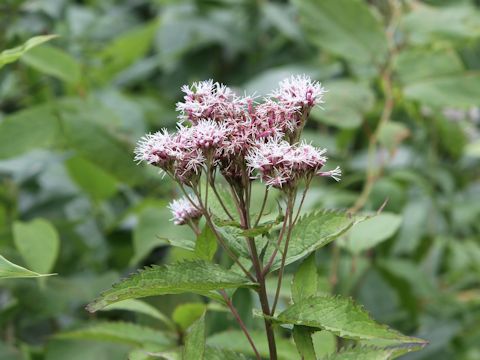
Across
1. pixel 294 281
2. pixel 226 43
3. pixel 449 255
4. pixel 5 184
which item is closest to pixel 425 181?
pixel 449 255

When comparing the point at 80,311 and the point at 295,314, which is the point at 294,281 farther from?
the point at 80,311

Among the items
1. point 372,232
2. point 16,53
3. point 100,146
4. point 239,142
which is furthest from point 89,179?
point 239,142

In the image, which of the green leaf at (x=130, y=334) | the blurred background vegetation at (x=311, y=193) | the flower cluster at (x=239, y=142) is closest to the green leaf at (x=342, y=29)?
the blurred background vegetation at (x=311, y=193)

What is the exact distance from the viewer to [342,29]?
5.43 ft

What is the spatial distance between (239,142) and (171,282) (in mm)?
136

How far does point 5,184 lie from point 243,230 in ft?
3.87

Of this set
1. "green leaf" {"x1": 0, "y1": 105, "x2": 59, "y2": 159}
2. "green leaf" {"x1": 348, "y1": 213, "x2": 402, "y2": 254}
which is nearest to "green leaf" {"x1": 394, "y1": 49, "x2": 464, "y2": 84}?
"green leaf" {"x1": 348, "y1": 213, "x2": 402, "y2": 254}

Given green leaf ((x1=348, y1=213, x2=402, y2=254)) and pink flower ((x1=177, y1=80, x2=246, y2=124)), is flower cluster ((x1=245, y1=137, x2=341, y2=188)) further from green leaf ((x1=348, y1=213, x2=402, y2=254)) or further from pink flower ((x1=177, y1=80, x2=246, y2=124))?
green leaf ((x1=348, y1=213, x2=402, y2=254))

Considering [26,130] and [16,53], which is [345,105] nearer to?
[26,130]

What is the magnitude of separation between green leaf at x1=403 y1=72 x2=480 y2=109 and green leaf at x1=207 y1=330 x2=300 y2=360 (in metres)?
0.69

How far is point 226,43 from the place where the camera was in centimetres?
240

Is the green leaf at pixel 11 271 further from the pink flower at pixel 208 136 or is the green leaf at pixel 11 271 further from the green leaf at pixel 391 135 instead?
the green leaf at pixel 391 135

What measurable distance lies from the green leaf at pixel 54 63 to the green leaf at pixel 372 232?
2.16 ft

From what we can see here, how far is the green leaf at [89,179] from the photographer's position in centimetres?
171
